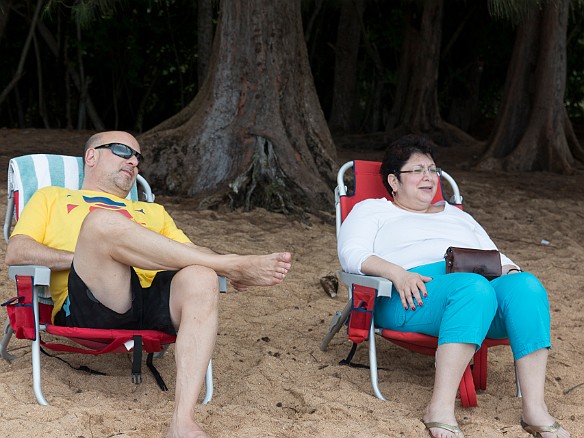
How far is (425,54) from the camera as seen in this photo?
11.9m

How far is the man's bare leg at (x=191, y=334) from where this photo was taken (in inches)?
104

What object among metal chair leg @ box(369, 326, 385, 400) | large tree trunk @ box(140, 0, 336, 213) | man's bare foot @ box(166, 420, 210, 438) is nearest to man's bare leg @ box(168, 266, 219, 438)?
man's bare foot @ box(166, 420, 210, 438)

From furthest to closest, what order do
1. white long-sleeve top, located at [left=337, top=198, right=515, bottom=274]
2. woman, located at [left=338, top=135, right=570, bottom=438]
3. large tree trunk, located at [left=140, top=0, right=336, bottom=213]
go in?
large tree trunk, located at [left=140, top=0, right=336, bottom=213] < white long-sleeve top, located at [left=337, top=198, right=515, bottom=274] < woman, located at [left=338, top=135, right=570, bottom=438]

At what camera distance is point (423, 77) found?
1197 cm

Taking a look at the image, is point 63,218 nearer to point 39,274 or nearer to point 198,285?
point 39,274

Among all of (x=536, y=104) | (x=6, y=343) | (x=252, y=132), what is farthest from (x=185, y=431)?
(x=536, y=104)

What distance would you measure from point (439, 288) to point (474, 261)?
26 cm

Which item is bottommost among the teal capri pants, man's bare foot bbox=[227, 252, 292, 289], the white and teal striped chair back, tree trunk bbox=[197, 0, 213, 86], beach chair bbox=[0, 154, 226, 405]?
beach chair bbox=[0, 154, 226, 405]

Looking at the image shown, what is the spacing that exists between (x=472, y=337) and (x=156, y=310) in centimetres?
110

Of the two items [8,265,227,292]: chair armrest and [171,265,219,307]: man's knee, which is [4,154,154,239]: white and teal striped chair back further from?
[171,265,219,307]: man's knee

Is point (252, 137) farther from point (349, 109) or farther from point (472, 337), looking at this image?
point (349, 109)

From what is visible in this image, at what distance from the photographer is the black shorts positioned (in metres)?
2.99

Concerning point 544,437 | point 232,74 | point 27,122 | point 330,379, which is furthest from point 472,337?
point 27,122

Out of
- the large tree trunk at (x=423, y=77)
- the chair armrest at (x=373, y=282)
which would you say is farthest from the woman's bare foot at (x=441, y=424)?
the large tree trunk at (x=423, y=77)
